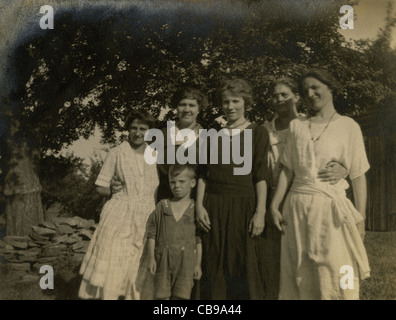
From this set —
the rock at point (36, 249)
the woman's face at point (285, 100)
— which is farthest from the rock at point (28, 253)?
the woman's face at point (285, 100)

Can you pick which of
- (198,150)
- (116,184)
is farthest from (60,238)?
(198,150)

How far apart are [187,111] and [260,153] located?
0.87m

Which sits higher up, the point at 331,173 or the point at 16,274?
the point at 331,173

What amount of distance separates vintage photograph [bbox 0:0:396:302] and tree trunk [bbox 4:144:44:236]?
0.02m

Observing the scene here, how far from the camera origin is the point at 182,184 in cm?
470

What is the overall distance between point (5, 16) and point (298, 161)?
3558mm

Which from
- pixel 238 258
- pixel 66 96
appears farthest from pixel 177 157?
pixel 66 96

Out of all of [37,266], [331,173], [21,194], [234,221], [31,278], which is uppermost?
[331,173]

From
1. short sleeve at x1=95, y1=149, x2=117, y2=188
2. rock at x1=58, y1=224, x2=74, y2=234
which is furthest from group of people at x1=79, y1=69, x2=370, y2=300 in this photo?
rock at x1=58, y1=224, x2=74, y2=234

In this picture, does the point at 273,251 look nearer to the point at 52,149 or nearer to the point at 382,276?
the point at 382,276

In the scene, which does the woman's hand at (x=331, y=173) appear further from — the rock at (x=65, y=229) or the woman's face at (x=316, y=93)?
the rock at (x=65, y=229)

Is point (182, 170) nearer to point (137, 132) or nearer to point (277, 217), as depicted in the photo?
point (137, 132)

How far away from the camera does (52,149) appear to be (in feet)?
17.1
